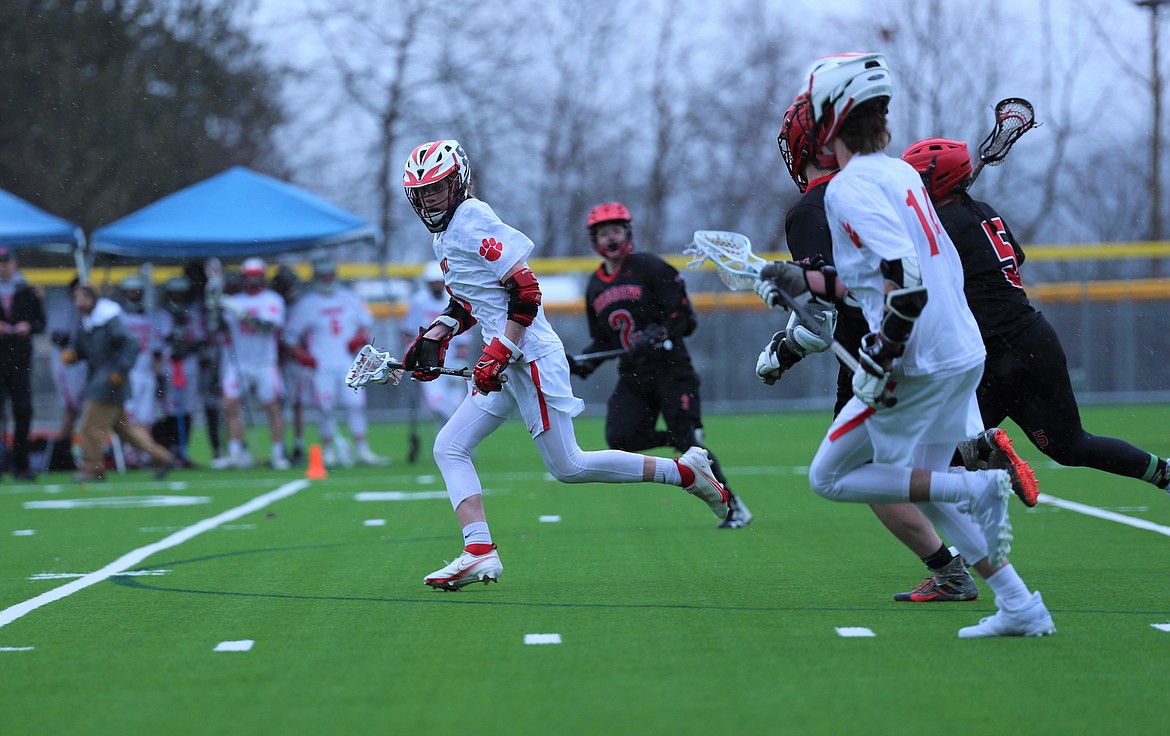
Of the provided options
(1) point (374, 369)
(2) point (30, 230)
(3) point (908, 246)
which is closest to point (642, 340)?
(1) point (374, 369)

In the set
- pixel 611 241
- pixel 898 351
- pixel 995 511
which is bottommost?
pixel 995 511

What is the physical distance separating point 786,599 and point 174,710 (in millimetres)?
2877

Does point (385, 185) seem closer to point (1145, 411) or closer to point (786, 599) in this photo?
point (1145, 411)

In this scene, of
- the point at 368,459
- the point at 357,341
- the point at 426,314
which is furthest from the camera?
the point at 426,314

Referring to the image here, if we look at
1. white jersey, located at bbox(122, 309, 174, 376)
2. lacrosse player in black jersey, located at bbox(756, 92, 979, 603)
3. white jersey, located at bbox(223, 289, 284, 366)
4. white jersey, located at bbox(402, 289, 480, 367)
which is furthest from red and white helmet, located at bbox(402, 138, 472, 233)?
white jersey, located at bbox(122, 309, 174, 376)

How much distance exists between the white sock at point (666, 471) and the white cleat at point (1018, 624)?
206 centimetres

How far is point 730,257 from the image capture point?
5.73 metres

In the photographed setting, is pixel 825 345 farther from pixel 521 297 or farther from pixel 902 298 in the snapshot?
pixel 521 297

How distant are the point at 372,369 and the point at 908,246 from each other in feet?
10.2

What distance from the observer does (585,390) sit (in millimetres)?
26547

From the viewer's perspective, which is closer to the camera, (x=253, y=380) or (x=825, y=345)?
(x=825, y=345)

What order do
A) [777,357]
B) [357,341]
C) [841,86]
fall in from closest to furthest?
[841,86] < [777,357] < [357,341]

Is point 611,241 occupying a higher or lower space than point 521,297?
higher

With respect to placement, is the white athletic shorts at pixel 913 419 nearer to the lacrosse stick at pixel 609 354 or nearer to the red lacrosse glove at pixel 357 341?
the lacrosse stick at pixel 609 354
